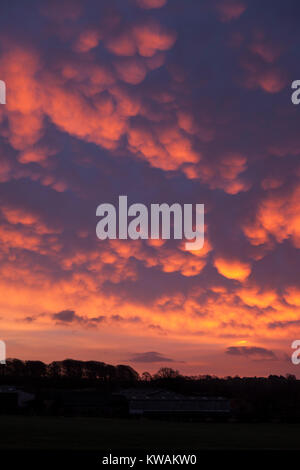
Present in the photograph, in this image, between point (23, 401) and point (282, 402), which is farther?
point (282, 402)

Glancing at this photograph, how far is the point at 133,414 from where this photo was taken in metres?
Result: 99.7

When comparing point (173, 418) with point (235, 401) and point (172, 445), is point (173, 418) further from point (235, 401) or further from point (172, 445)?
point (172, 445)

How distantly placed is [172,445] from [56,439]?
9.58m

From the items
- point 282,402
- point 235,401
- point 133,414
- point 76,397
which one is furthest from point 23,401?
point 282,402

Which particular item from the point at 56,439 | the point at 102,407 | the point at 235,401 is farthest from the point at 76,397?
the point at 56,439

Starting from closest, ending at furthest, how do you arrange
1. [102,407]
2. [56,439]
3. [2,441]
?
[2,441], [56,439], [102,407]

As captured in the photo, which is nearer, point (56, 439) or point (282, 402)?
point (56, 439)

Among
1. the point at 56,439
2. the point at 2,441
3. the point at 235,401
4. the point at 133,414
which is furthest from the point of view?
the point at 235,401
